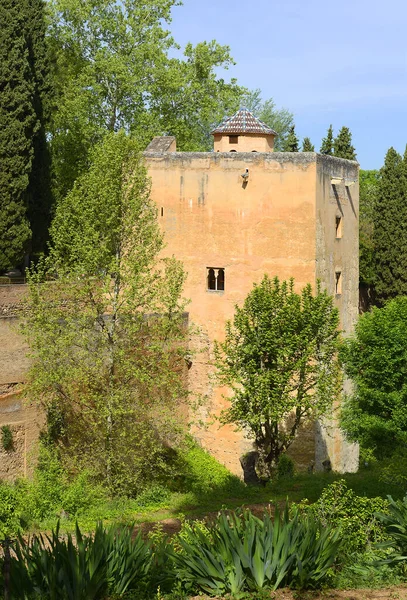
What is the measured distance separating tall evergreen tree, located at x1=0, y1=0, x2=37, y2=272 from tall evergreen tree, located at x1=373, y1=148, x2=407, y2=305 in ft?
57.7

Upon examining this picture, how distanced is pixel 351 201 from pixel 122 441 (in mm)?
11172

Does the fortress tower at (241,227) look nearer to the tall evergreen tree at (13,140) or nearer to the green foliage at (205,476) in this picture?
the green foliage at (205,476)

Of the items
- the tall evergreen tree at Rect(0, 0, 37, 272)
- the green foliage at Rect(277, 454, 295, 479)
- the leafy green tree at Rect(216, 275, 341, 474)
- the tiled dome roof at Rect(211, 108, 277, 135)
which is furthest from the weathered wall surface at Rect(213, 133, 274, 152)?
the green foliage at Rect(277, 454, 295, 479)

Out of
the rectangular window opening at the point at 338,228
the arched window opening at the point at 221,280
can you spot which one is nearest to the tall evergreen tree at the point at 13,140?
the arched window opening at the point at 221,280

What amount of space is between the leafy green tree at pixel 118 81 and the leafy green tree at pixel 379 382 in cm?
1448

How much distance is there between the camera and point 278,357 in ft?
61.9

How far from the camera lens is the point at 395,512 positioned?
35.4 feet

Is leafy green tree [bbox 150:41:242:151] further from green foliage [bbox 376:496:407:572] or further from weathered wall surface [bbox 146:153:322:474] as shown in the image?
green foliage [bbox 376:496:407:572]

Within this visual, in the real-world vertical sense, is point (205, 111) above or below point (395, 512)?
above

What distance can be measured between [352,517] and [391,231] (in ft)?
87.0

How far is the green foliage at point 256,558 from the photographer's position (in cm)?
912

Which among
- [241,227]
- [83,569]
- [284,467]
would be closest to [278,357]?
[284,467]

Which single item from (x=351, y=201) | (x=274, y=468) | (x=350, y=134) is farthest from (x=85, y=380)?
(x=350, y=134)

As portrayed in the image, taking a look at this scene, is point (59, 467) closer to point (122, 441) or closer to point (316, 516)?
point (122, 441)
